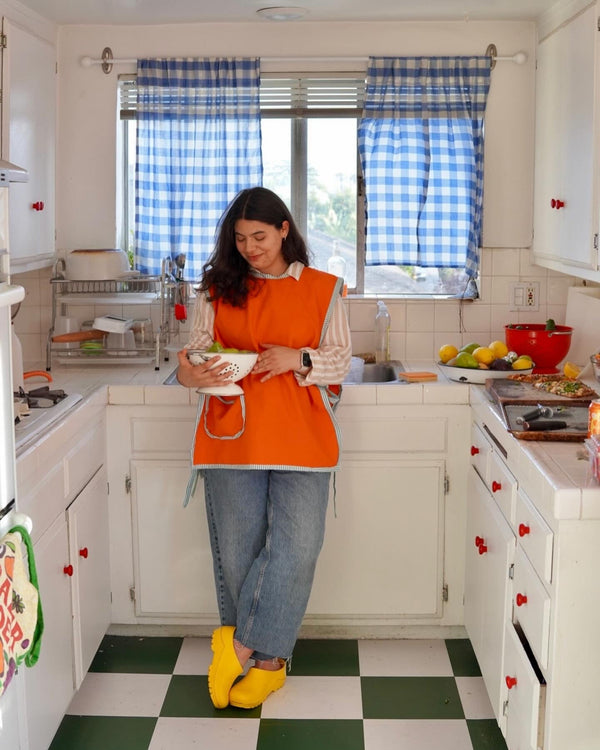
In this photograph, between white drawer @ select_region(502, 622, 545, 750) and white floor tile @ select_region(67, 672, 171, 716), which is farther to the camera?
white floor tile @ select_region(67, 672, 171, 716)

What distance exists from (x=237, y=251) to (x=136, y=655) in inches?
54.3

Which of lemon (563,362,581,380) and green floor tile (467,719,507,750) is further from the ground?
lemon (563,362,581,380)

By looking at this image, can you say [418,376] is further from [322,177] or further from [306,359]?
[322,177]

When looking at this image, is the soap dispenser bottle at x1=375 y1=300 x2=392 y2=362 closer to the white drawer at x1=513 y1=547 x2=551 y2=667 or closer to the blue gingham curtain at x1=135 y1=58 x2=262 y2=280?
the blue gingham curtain at x1=135 y1=58 x2=262 y2=280

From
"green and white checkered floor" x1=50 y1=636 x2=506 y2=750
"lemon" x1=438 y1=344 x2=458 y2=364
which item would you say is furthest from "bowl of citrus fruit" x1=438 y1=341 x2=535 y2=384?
"green and white checkered floor" x1=50 y1=636 x2=506 y2=750

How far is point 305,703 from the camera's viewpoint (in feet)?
9.84

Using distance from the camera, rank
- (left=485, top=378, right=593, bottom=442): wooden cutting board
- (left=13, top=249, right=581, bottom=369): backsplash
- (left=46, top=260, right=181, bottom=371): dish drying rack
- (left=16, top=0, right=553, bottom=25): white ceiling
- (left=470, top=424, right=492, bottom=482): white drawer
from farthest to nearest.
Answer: (left=13, top=249, right=581, bottom=369): backsplash → (left=46, top=260, right=181, bottom=371): dish drying rack → (left=16, top=0, right=553, bottom=25): white ceiling → (left=470, top=424, right=492, bottom=482): white drawer → (left=485, top=378, right=593, bottom=442): wooden cutting board

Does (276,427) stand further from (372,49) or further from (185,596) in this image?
(372,49)

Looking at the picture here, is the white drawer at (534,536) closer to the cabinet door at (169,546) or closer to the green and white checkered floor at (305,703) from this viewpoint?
the green and white checkered floor at (305,703)

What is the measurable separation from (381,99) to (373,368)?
3.24 ft

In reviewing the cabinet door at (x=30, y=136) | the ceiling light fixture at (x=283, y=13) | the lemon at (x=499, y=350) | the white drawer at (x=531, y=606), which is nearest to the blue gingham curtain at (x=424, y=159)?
the ceiling light fixture at (x=283, y=13)

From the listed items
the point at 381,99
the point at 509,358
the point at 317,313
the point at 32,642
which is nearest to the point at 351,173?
the point at 381,99

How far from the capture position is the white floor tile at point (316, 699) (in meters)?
2.94

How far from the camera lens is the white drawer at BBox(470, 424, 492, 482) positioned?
117 inches
